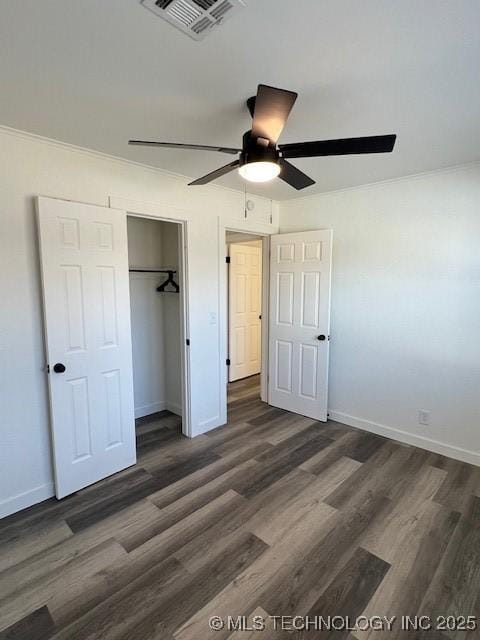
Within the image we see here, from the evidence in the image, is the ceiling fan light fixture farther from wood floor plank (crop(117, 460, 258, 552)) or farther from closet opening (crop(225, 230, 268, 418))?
closet opening (crop(225, 230, 268, 418))

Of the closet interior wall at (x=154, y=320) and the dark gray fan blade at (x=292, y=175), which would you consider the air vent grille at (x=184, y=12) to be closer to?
the dark gray fan blade at (x=292, y=175)

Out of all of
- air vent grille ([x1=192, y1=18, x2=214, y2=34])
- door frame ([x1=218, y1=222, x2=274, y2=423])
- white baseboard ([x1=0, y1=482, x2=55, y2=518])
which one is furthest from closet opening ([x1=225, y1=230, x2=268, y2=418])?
air vent grille ([x1=192, y1=18, x2=214, y2=34])

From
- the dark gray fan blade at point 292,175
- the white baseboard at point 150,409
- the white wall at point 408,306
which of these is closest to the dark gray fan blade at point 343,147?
the dark gray fan blade at point 292,175

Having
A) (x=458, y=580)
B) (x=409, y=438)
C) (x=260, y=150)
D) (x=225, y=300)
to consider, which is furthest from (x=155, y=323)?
(x=458, y=580)

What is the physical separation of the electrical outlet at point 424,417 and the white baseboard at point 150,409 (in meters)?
2.80

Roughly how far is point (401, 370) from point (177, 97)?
9.56 ft

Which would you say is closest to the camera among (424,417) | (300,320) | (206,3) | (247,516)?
(206,3)

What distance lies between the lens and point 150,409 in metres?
3.89

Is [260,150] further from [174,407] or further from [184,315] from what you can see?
[174,407]

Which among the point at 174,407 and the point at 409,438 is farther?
the point at 174,407

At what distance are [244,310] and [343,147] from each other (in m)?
3.80

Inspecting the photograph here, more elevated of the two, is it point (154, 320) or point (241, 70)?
point (241, 70)

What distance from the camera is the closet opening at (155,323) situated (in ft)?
12.0

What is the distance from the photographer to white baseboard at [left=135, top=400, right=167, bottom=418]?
12.4 feet
